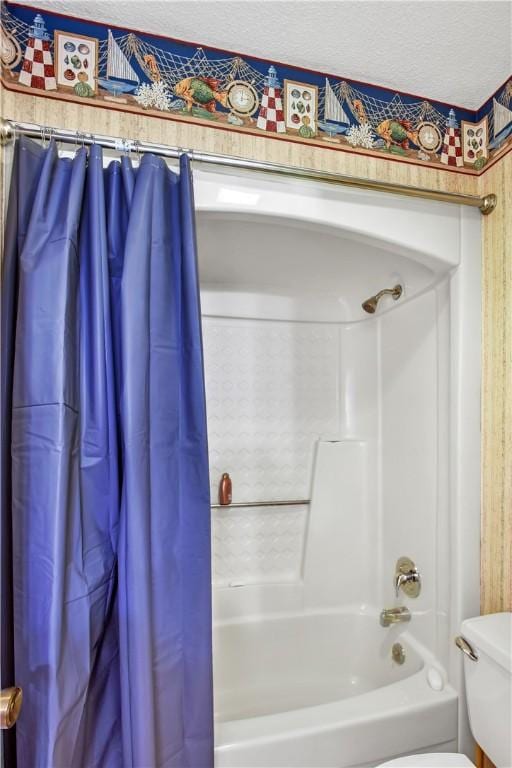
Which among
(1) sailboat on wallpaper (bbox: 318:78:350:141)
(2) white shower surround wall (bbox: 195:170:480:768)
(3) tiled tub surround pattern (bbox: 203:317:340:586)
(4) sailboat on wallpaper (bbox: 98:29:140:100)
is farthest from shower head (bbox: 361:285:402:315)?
(4) sailboat on wallpaper (bbox: 98:29:140:100)

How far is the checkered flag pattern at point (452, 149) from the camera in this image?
5.17 feet

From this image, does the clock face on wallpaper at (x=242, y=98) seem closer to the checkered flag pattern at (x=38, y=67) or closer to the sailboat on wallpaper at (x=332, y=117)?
the sailboat on wallpaper at (x=332, y=117)

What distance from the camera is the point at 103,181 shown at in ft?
3.69

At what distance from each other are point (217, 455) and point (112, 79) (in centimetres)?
155

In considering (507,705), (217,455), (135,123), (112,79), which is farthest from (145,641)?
(112,79)

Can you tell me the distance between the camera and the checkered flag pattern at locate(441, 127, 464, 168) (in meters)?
1.58

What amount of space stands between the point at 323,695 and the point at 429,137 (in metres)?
2.38

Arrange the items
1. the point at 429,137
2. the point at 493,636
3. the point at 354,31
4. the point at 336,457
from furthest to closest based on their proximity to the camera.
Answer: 1. the point at 336,457
2. the point at 429,137
3. the point at 354,31
4. the point at 493,636

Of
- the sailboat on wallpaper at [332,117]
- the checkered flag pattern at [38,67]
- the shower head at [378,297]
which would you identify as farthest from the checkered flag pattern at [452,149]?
the checkered flag pattern at [38,67]

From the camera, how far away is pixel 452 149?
1578mm

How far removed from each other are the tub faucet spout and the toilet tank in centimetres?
49

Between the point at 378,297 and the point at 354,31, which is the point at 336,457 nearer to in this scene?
the point at 378,297

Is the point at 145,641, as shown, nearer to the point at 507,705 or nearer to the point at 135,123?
the point at 507,705

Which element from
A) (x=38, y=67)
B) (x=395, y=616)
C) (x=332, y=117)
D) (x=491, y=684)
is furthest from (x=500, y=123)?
(x=395, y=616)
